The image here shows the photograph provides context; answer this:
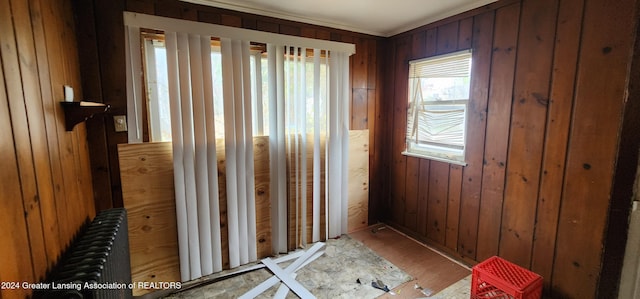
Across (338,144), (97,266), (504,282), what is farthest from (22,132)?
(504,282)

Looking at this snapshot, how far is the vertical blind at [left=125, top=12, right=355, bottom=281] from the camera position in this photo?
204 centimetres

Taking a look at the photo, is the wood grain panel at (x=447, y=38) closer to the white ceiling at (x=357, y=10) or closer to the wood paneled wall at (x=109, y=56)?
the white ceiling at (x=357, y=10)

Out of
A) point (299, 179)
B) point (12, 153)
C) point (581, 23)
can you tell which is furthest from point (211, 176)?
point (581, 23)

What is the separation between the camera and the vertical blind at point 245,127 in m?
2.04

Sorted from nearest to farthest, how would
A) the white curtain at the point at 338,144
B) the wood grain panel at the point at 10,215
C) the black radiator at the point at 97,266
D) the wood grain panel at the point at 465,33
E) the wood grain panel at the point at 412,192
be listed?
1. the wood grain panel at the point at 10,215
2. the black radiator at the point at 97,266
3. the wood grain panel at the point at 465,33
4. the white curtain at the point at 338,144
5. the wood grain panel at the point at 412,192

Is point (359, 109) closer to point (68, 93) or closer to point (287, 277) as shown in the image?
point (287, 277)

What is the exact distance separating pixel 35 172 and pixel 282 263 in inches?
74.0

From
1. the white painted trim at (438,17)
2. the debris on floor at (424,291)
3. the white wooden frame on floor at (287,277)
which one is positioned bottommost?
the debris on floor at (424,291)

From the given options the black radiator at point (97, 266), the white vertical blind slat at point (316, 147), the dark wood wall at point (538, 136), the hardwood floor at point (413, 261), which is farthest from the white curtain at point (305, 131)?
the black radiator at point (97, 266)

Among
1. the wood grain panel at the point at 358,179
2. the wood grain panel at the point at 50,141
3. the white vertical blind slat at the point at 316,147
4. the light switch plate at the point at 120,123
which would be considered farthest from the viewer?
the wood grain panel at the point at 358,179

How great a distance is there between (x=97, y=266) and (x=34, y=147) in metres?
0.52

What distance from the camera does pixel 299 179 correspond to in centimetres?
268

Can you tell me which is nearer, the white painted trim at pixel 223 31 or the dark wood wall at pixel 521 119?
the dark wood wall at pixel 521 119

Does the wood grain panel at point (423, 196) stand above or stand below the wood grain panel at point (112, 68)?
below
